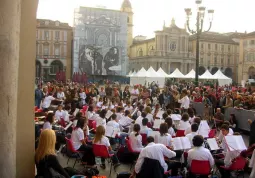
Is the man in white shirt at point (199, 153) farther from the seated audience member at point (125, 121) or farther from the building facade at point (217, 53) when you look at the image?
the building facade at point (217, 53)

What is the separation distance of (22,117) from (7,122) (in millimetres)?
1127

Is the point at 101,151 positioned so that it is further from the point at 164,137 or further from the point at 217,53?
the point at 217,53

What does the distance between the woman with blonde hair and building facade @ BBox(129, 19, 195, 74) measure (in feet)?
211

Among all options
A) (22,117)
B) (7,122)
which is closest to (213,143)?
(22,117)

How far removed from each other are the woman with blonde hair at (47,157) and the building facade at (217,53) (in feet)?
246

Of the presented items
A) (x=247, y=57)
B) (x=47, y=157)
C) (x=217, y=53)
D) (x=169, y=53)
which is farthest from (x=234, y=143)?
(x=217, y=53)

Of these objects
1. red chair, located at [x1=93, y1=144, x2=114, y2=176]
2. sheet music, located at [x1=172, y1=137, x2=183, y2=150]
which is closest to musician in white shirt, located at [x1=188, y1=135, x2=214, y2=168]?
sheet music, located at [x1=172, y1=137, x2=183, y2=150]

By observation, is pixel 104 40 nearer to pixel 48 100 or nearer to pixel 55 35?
pixel 55 35

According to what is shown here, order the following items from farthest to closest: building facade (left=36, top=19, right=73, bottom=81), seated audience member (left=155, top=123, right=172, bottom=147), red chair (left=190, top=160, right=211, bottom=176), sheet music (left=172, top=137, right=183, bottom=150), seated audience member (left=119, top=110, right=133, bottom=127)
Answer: building facade (left=36, top=19, right=73, bottom=81) < seated audience member (left=119, top=110, right=133, bottom=127) < seated audience member (left=155, top=123, right=172, bottom=147) < sheet music (left=172, top=137, right=183, bottom=150) < red chair (left=190, top=160, right=211, bottom=176)

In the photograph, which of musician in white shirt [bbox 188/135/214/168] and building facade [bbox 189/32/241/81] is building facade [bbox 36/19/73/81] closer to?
building facade [bbox 189/32/241/81]

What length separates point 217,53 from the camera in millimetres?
81312

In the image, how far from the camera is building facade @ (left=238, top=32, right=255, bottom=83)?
6819 centimetres

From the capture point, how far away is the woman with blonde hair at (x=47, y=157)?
4.71m

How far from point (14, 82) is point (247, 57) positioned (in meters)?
71.8
